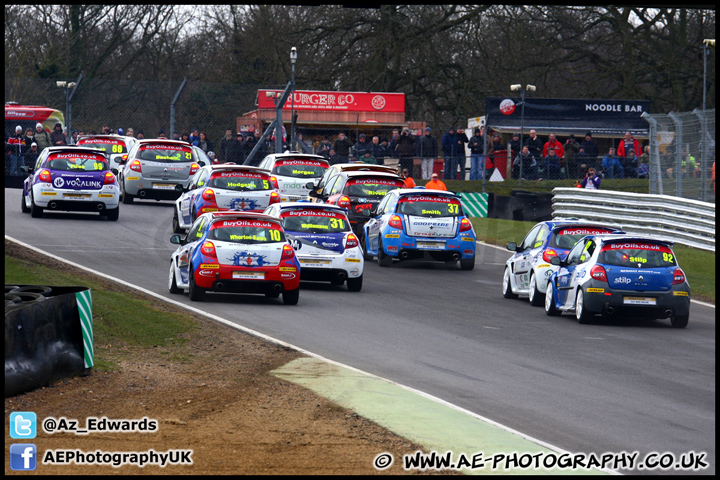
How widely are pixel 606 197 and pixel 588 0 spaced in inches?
736

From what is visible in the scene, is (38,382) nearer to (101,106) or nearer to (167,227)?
(167,227)

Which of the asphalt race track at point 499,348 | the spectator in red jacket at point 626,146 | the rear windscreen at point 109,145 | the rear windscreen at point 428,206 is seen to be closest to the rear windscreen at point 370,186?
the asphalt race track at point 499,348

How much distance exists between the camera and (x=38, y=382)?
975 centimetres

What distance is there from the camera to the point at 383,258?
73.0 ft

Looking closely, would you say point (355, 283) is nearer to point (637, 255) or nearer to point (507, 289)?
point (507, 289)

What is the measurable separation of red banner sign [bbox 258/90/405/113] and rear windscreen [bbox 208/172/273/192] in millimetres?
14246

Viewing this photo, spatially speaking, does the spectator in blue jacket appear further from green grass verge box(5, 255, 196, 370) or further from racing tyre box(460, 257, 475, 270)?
green grass verge box(5, 255, 196, 370)

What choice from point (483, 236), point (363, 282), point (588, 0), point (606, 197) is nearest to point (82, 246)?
point (363, 282)

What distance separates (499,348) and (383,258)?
8982 millimetres

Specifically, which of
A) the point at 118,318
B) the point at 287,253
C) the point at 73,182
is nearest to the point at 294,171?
the point at 73,182

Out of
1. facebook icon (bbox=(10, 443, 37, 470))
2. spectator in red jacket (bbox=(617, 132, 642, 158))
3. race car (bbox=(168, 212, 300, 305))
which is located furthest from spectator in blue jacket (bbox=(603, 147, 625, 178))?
facebook icon (bbox=(10, 443, 37, 470))

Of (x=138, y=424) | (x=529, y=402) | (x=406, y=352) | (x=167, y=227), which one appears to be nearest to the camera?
(x=138, y=424)

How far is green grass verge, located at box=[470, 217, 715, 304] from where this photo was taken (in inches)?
783

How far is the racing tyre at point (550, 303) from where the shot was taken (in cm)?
1669
